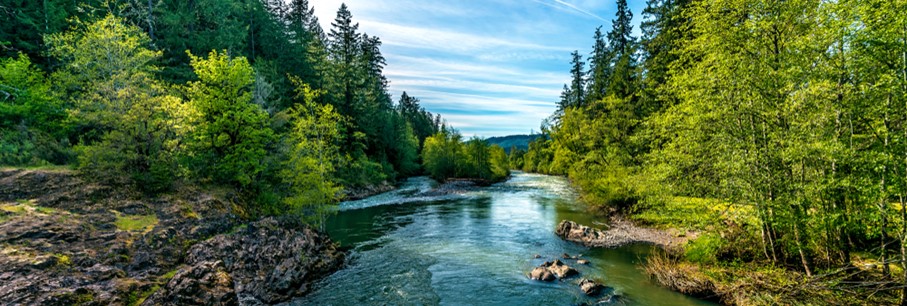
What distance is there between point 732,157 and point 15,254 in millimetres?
22032

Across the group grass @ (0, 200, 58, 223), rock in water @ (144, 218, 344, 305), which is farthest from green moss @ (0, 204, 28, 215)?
rock in water @ (144, 218, 344, 305)

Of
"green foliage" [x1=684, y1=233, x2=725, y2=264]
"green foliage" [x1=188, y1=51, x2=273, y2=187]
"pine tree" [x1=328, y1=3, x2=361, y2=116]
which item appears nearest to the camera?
"green foliage" [x1=684, y1=233, x2=725, y2=264]

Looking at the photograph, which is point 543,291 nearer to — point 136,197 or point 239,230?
point 239,230

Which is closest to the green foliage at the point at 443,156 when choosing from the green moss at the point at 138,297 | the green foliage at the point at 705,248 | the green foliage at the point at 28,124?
the green foliage at the point at 28,124

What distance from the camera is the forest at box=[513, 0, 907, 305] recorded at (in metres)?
8.87

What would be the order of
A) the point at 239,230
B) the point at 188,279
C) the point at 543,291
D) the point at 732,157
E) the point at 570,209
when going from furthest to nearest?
1. the point at 570,209
2. the point at 239,230
3. the point at 543,291
4. the point at 732,157
5. the point at 188,279

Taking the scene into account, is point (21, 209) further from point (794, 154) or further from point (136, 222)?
point (794, 154)

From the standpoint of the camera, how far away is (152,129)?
1591 centimetres

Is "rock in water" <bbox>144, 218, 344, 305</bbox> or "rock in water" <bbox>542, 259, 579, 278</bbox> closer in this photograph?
"rock in water" <bbox>144, 218, 344, 305</bbox>

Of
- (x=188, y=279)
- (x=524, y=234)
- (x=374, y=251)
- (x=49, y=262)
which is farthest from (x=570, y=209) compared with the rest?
(x=49, y=262)

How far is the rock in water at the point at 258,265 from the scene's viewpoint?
11031 mm

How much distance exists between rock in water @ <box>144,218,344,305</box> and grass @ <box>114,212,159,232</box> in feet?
6.12

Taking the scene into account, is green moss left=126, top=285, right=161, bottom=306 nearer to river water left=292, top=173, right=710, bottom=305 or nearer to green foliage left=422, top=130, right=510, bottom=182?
river water left=292, top=173, right=710, bottom=305

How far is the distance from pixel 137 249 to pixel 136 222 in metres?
1.89
